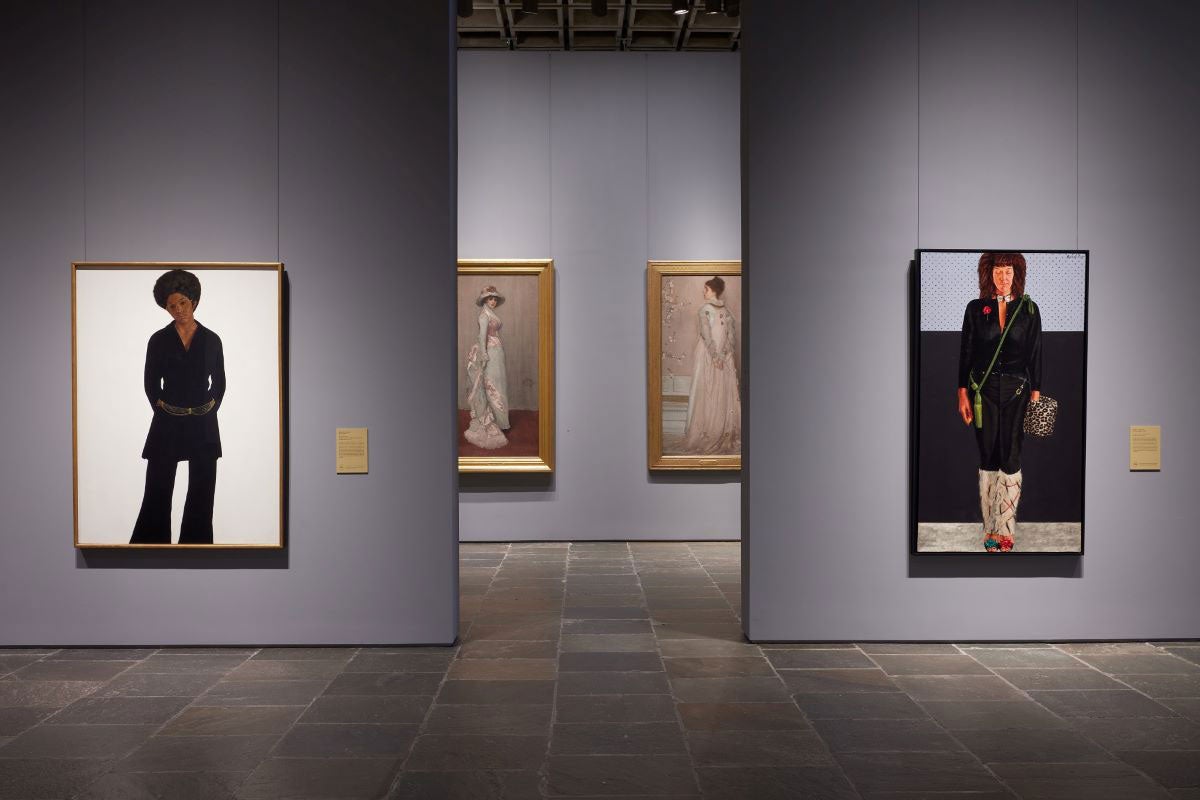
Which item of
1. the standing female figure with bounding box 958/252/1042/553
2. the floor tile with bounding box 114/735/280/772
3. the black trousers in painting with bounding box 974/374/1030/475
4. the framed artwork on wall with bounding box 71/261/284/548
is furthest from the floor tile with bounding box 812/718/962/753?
the framed artwork on wall with bounding box 71/261/284/548

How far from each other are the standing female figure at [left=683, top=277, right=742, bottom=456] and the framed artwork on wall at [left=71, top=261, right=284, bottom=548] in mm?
5384

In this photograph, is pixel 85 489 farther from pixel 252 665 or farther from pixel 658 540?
pixel 658 540

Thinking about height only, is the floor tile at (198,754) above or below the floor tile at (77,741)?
above

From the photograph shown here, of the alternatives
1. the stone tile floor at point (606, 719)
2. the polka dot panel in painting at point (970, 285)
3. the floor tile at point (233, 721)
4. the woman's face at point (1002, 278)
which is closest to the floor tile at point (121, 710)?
the stone tile floor at point (606, 719)

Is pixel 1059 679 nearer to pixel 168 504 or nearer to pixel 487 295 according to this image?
pixel 168 504

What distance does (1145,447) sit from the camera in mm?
6055

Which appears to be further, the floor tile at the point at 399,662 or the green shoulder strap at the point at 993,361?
the green shoulder strap at the point at 993,361

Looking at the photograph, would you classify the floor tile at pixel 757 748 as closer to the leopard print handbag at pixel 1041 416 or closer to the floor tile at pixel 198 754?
the floor tile at pixel 198 754

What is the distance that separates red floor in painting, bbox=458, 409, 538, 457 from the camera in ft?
33.6

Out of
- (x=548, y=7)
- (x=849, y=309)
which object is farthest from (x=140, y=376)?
(x=548, y=7)

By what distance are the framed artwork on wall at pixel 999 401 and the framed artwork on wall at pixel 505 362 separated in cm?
499

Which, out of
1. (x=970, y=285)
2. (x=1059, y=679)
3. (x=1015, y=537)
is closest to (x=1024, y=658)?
(x=1059, y=679)

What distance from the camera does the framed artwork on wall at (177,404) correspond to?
5863 millimetres

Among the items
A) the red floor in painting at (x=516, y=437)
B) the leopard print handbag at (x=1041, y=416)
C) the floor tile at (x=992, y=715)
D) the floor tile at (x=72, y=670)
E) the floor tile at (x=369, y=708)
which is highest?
the leopard print handbag at (x=1041, y=416)
